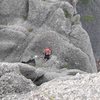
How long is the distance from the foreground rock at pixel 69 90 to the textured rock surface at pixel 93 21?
1130 inches

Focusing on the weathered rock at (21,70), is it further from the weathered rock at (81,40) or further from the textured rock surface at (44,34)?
the weathered rock at (81,40)

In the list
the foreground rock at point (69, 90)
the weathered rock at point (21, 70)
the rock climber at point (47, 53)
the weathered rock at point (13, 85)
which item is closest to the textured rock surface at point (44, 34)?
the rock climber at point (47, 53)

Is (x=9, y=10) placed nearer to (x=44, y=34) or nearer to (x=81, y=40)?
(x=44, y=34)

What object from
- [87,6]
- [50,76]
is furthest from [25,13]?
[87,6]

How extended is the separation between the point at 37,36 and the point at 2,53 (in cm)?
294

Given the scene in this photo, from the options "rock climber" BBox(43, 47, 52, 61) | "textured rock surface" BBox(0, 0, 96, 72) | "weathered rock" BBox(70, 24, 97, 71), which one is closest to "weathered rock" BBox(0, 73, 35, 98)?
"rock climber" BBox(43, 47, 52, 61)

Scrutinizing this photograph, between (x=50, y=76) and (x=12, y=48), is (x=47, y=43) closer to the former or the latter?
(x=12, y=48)

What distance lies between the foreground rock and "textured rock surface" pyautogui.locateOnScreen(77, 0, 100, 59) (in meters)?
28.7

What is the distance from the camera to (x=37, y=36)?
26.1 meters

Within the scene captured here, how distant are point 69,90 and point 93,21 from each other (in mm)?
29805

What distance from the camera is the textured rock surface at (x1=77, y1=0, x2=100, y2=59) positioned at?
1632 inches

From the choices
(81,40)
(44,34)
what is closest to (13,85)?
(44,34)

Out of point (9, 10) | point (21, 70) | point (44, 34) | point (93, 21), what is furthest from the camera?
point (93, 21)

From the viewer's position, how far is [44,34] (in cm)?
2591
